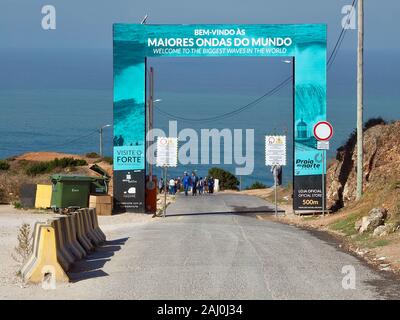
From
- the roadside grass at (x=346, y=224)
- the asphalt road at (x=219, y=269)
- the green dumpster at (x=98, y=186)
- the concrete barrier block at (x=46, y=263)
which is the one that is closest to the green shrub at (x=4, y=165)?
the green dumpster at (x=98, y=186)

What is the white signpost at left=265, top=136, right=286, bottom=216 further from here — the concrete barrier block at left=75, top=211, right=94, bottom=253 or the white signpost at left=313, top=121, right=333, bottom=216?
the concrete barrier block at left=75, top=211, right=94, bottom=253

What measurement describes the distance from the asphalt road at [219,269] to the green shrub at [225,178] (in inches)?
2919

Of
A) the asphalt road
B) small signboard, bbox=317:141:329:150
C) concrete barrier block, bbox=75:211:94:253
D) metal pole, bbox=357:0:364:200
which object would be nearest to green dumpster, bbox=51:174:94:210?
small signboard, bbox=317:141:329:150

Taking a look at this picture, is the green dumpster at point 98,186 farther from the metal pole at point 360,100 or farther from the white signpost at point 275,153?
the metal pole at point 360,100

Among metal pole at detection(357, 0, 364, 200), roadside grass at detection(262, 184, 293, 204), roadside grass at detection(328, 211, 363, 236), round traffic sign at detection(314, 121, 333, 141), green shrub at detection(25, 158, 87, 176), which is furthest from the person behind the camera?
green shrub at detection(25, 158, 87, 176)

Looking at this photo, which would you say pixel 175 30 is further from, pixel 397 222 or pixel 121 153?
pixel 397 222

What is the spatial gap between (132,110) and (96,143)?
11935cm

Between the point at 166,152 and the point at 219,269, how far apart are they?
1748 cm

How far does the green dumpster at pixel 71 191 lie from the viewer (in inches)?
A: 1449

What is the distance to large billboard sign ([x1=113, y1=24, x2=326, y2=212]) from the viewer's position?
34.8 m

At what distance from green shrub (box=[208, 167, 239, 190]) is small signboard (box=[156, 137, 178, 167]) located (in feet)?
211

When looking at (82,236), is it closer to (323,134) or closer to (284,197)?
(323,134)

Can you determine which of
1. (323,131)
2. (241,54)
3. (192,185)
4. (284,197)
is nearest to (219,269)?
(323,131)

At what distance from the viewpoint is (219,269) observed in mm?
16531
